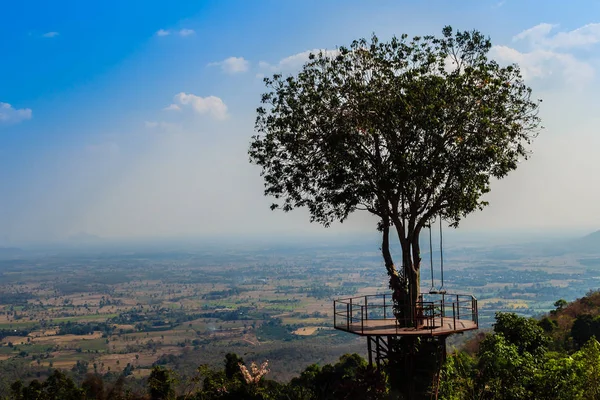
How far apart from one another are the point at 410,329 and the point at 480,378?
3.50m

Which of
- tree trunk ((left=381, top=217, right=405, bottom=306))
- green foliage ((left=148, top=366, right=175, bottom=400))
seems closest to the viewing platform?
tree trunk ((left=381, top=217, right=405, bottom=306))

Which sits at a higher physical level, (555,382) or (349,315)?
(349,315)

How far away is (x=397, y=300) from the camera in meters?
17.8

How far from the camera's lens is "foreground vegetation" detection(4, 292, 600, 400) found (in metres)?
16.5

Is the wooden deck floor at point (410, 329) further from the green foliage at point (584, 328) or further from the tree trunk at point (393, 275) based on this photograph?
the green foliage at point (584, 328)

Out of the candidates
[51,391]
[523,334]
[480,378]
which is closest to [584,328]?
[523,334]

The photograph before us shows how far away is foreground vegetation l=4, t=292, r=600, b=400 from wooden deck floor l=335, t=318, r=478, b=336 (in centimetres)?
114

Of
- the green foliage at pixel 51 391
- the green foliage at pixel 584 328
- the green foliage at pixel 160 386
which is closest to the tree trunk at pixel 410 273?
the green foliage at pixel 160 386

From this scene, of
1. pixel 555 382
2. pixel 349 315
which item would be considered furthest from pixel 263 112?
pixel 555 382

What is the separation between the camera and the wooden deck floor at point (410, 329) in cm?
1598

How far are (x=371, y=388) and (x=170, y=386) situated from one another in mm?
13585

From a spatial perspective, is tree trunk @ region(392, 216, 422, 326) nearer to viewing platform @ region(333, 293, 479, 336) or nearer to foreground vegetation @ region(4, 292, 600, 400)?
viewing platform @ region(333, 293, 479, 336)

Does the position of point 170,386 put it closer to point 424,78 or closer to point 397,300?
point 397,300

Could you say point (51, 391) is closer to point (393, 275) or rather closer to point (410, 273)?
point (393, 275)
